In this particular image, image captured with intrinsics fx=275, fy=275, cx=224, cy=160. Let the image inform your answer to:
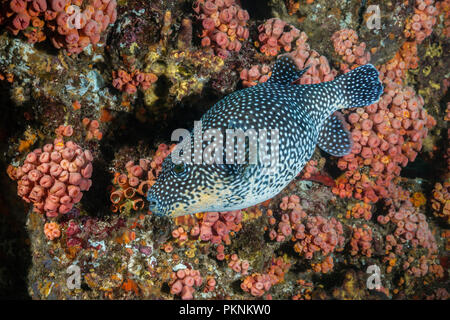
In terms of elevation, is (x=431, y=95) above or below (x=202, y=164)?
above

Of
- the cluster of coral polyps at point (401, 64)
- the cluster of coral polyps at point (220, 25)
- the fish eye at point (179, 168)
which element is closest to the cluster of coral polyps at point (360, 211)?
the cluster of coral polyps at point (401, 64)

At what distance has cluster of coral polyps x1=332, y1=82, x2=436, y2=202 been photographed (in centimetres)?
541

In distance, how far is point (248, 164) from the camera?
2928mm

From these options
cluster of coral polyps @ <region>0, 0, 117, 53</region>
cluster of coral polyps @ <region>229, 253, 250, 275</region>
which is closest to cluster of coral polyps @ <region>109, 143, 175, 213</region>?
cluster of coral polyps @ <region>229, 253, 250, 275</region>

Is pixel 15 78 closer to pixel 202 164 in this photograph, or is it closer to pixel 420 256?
pixel 202 164

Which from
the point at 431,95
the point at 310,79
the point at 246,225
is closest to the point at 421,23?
the point at 431,95

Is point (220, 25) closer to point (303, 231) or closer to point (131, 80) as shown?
point (131, 80)

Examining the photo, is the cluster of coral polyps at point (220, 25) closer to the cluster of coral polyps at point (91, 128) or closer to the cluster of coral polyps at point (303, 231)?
the cluster of coral polyps at point (91, 128)

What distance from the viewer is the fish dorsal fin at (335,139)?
13.5 ft

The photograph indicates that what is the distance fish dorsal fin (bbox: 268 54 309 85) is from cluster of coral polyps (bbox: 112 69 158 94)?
1.98 m

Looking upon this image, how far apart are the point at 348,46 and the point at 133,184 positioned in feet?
16.4

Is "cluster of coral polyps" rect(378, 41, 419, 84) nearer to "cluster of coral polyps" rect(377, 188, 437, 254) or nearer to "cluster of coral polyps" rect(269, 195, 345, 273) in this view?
"cluster of coral polyps" rect(377, 188, 437, 254)

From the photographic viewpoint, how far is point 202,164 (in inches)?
120
